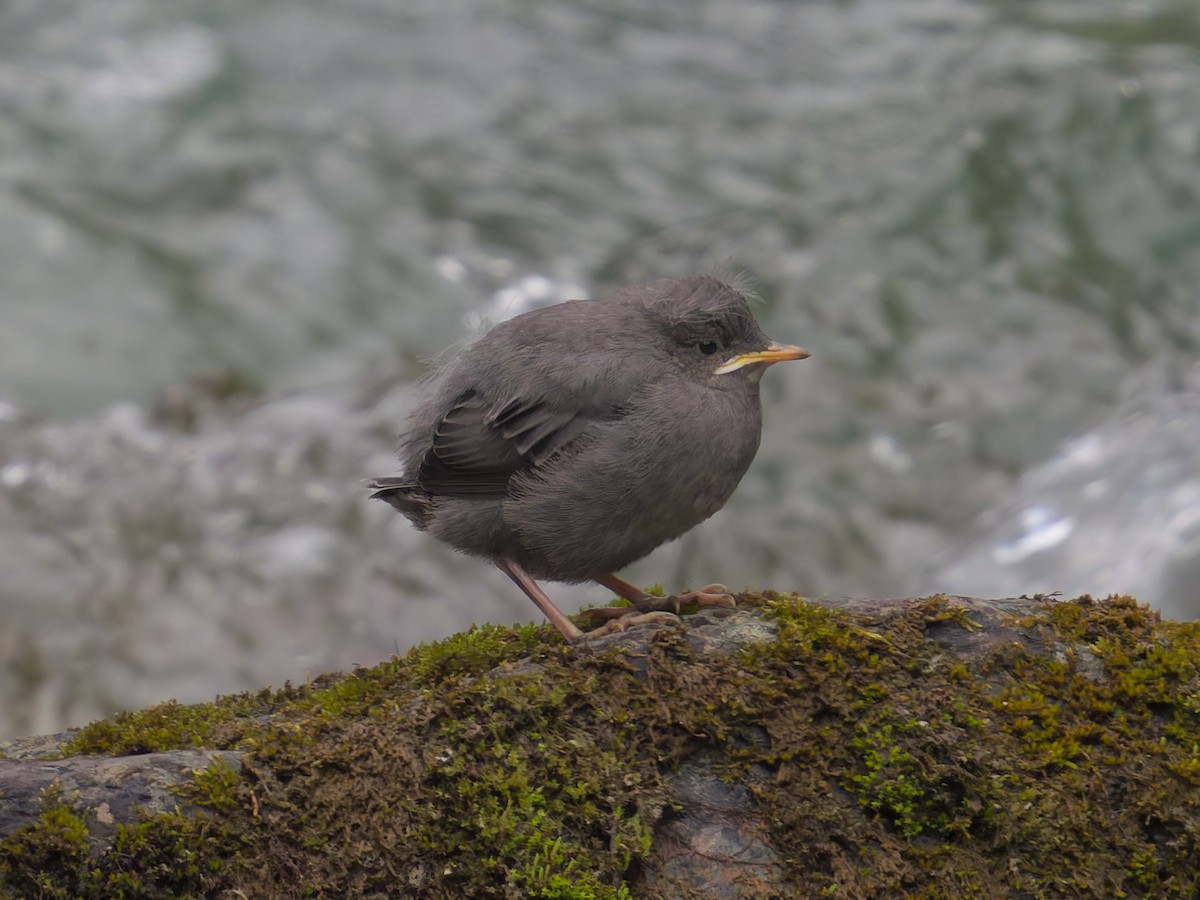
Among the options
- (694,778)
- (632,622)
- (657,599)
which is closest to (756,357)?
(657,599)

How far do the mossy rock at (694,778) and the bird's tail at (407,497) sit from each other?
93cm

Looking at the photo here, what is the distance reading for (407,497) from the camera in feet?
14.5

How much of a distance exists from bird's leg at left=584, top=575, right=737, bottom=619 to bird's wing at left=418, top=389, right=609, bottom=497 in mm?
480

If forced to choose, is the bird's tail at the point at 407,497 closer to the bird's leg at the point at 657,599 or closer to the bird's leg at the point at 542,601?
the bird's leg at the point at 542,601

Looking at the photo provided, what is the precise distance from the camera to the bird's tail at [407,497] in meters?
4.32

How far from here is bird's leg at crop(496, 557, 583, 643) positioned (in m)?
3.68

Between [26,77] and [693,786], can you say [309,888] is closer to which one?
[693,786]

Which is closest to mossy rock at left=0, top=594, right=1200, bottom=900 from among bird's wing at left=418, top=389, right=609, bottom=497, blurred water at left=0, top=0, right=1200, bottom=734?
bird's wing at left=418, top=389, right=609, bottom=497

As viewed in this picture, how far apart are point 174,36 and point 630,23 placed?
16.3 feet

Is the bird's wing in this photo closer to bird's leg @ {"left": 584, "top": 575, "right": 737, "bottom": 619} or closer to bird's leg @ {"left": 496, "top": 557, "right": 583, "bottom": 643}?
bird's leg @ {"left": 496, "top": 557, "right": 583, "bottom": 643}

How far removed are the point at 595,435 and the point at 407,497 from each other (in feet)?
2.64

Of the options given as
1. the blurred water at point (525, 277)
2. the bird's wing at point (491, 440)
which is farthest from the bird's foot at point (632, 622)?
the blurred water at point (525, 277)

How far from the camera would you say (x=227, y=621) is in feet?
27.2

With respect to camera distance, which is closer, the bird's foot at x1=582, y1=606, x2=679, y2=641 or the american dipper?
the bird's foot at x1=582, y1=606, x2=679, y2=641
